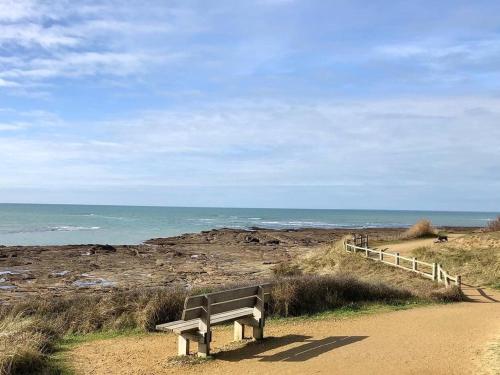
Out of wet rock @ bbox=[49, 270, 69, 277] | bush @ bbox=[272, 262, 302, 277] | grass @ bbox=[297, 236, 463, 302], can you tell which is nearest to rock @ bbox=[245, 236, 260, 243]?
grass @ bbox=[297, 236, 463, 302]

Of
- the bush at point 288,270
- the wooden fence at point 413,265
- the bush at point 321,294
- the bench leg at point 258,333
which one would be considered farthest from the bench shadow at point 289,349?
the bush at point 288,270

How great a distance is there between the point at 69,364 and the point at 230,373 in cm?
251

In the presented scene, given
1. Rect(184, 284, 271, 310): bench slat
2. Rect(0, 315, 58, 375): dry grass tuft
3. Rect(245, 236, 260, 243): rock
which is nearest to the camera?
Rect(0, 315, 58, 375): dry grass tuft

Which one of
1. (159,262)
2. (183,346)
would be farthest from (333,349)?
(159,262)

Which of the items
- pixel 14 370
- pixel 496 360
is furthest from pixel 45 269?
pixel 496 360

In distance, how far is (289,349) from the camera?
8453 millimetres

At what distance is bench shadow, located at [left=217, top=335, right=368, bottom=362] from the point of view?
7977mm

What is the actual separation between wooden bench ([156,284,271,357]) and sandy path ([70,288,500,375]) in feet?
1.10

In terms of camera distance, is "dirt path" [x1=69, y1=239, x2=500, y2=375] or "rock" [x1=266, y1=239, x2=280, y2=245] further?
"rock" [x1=266, y1=239, x2=280, y2=245]

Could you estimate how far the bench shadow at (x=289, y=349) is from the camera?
26.2 feet

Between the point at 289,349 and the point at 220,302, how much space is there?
1.34 meters

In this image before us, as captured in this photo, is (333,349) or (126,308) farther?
(126,308)

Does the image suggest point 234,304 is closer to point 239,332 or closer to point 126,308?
point 239,332

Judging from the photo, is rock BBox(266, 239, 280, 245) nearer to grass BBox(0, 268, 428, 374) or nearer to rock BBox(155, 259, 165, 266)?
rock BBox(155, 259, 165, 266)
